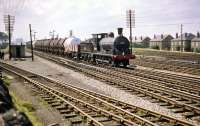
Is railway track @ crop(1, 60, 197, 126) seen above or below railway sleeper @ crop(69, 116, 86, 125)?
above

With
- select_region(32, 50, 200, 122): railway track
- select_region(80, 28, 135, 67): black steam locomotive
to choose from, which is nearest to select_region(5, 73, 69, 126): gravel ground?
select_region(32, 50, 200, 122): railway track

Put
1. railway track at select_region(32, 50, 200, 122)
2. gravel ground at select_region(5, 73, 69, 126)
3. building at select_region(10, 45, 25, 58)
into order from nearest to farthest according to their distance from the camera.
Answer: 1. gravel ground at select_region(5, 73, 69, 126)
2. railway track at select_region(32, 50, 200, 122)
3. building at select_region(10, 45, 25, 58)

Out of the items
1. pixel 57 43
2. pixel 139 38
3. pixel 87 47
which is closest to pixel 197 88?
pixel 87 47

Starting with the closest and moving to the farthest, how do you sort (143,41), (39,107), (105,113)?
(105,113) < (39,107) < (143,41)

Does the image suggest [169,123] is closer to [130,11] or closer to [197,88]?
[197,88]

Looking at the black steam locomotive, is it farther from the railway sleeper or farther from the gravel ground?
the railway sleeper

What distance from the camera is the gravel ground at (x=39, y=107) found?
12.1 metres

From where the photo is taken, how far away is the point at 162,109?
13.4 metres

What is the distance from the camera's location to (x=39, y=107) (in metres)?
14.6

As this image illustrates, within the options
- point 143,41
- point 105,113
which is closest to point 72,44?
point 105,113

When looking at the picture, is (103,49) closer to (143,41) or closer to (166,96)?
(166,96)

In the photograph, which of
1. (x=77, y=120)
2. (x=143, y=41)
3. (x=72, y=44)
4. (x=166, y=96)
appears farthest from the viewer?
(x=143, y=41)

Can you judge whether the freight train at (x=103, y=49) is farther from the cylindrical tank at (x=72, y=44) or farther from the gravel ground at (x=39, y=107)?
the gravel ground at (x=39, y=107)

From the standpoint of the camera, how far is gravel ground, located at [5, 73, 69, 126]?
1213 cm
